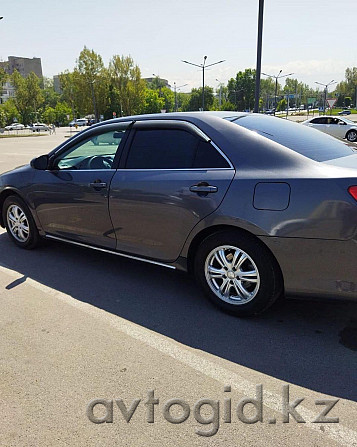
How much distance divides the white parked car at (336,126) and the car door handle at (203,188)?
1967 centimetres

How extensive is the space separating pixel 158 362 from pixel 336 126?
21945mm

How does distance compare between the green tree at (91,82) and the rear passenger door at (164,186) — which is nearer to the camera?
the rear passenger door at (164,186)

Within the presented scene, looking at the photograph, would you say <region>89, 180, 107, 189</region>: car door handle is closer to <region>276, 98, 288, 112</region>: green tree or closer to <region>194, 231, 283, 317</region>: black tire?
<region>194, 231, 283, 317</region>: black tire

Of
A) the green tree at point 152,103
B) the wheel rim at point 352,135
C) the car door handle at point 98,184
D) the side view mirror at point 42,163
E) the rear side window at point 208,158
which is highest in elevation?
the green tree at point 152,103

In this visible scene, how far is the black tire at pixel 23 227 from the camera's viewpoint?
16.0 feet

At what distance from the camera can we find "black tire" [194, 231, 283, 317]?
298 cm

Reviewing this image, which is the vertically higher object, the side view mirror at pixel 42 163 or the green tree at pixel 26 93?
the green tree at pixel 26 93

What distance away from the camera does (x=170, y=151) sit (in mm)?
3539

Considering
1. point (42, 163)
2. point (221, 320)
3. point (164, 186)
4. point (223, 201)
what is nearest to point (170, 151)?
point (164, 186)

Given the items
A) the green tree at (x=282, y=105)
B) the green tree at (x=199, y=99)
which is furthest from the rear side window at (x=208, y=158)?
the green tree at (x=282, y=105)

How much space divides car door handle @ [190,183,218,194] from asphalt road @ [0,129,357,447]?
1.04 meters

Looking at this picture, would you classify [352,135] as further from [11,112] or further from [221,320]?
[11,112]

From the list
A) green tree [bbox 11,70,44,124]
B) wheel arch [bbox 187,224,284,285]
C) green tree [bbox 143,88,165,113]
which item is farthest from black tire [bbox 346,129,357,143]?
green tree [bbox 11,70,44,124]

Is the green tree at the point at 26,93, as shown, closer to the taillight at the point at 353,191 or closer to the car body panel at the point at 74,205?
the car body panel at the point at 74,205
